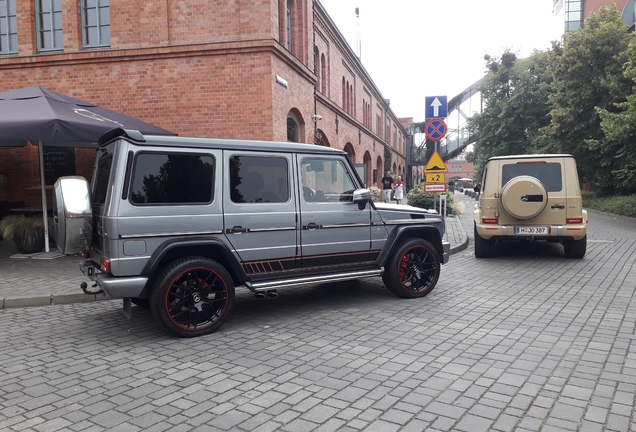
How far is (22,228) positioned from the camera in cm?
978

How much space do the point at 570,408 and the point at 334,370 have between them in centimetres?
167

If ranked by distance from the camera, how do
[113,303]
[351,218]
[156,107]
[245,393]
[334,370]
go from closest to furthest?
[245,393]
[334,370]
[351,218]
[113,303]
[156,107]

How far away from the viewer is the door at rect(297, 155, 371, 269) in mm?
5609

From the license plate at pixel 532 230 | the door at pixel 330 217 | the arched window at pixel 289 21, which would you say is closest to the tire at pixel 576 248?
the license plate at pixel 532 230

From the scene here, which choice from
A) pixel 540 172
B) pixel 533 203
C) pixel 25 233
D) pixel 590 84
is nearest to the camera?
pixel 533 203

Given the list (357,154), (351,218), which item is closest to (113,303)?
(351,218)

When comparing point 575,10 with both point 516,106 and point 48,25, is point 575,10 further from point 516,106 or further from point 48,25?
point 48,25

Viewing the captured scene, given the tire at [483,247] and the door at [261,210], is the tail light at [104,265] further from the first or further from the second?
the tire at [483,247]

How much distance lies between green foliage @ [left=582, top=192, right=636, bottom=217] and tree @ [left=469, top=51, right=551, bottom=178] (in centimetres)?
784

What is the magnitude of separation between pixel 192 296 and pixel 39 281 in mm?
3815

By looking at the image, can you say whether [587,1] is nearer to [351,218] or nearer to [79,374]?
[351,218]

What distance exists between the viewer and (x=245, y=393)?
3.51m

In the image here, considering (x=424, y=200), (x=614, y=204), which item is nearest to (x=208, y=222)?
(x=424, y=200)

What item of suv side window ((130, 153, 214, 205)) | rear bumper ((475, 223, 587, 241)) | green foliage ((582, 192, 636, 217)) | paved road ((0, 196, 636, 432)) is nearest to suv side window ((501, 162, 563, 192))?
rear bumper ((475, 223, 587, 241))
